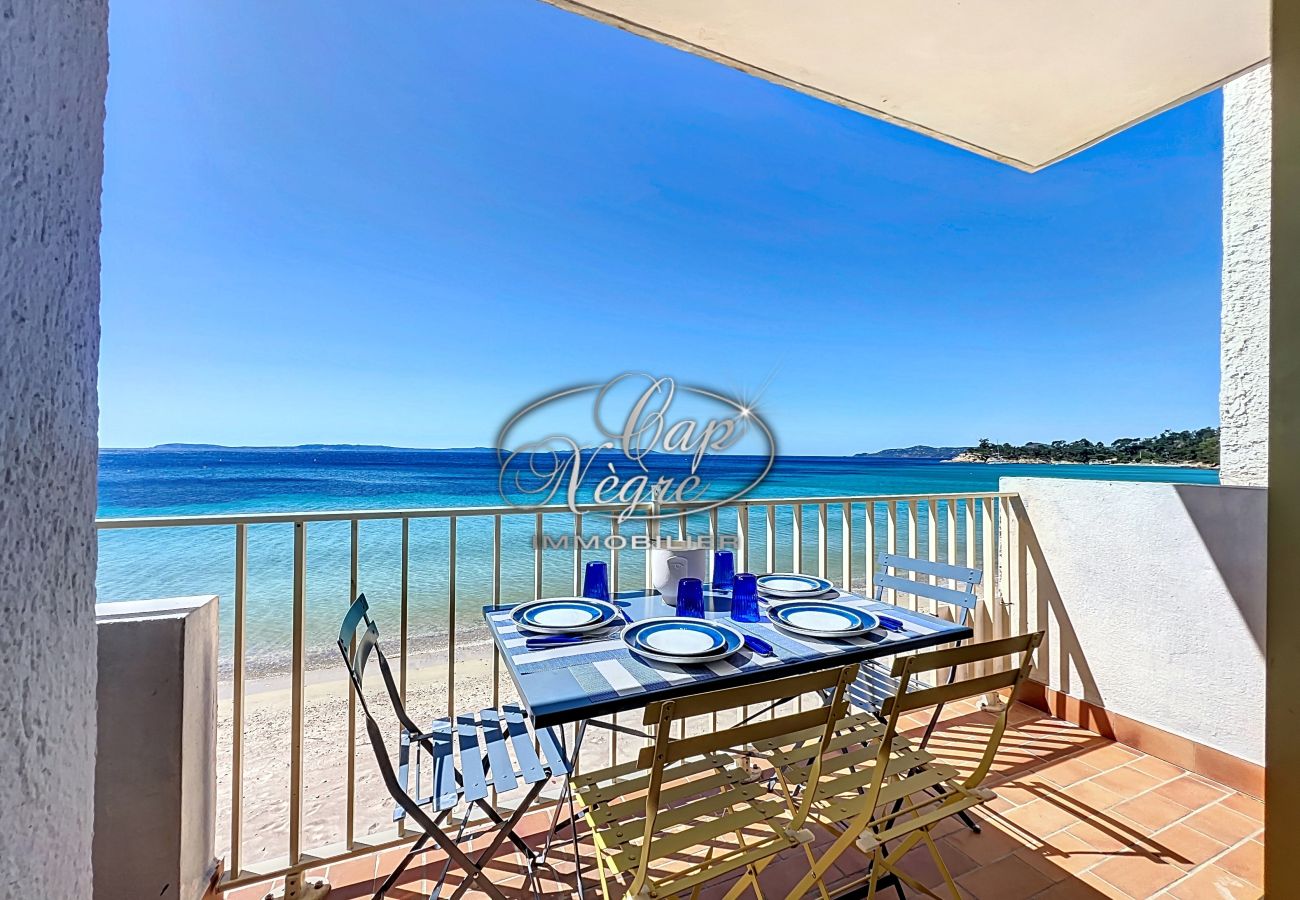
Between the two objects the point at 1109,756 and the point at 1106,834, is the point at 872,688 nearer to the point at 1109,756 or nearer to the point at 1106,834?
the point at 1106,834

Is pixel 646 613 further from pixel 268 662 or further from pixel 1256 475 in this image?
pixel 268 662

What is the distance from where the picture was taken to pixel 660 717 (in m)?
0.99

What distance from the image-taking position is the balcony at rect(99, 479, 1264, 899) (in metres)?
1.70

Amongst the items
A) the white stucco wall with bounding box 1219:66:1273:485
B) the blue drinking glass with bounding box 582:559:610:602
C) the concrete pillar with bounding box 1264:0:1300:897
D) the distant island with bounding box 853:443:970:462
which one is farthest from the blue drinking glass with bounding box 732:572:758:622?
the distant island with bounding box 853:443:970:462

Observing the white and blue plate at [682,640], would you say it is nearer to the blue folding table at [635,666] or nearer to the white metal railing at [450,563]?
the blue folding table at [635,666]

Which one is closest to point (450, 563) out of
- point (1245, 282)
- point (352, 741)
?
point (352, 741)

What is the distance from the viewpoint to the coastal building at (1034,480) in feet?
1.61

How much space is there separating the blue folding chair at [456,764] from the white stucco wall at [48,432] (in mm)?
845

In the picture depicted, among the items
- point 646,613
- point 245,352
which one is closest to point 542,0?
point 646,613

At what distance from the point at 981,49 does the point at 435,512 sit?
8.47ft

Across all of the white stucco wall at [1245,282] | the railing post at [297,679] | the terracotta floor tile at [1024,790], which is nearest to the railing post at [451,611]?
the railing post at [297,679]

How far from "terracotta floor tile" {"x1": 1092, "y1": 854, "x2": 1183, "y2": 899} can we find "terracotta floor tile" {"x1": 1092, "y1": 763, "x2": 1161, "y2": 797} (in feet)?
1.37

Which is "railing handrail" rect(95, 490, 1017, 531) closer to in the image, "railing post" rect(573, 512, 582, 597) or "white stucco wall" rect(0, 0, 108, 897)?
"railing post" rect(573, 512, 582, 597)

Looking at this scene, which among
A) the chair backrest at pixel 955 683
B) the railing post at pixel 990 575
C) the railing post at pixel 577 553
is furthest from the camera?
the railing post at pixel 990 575
